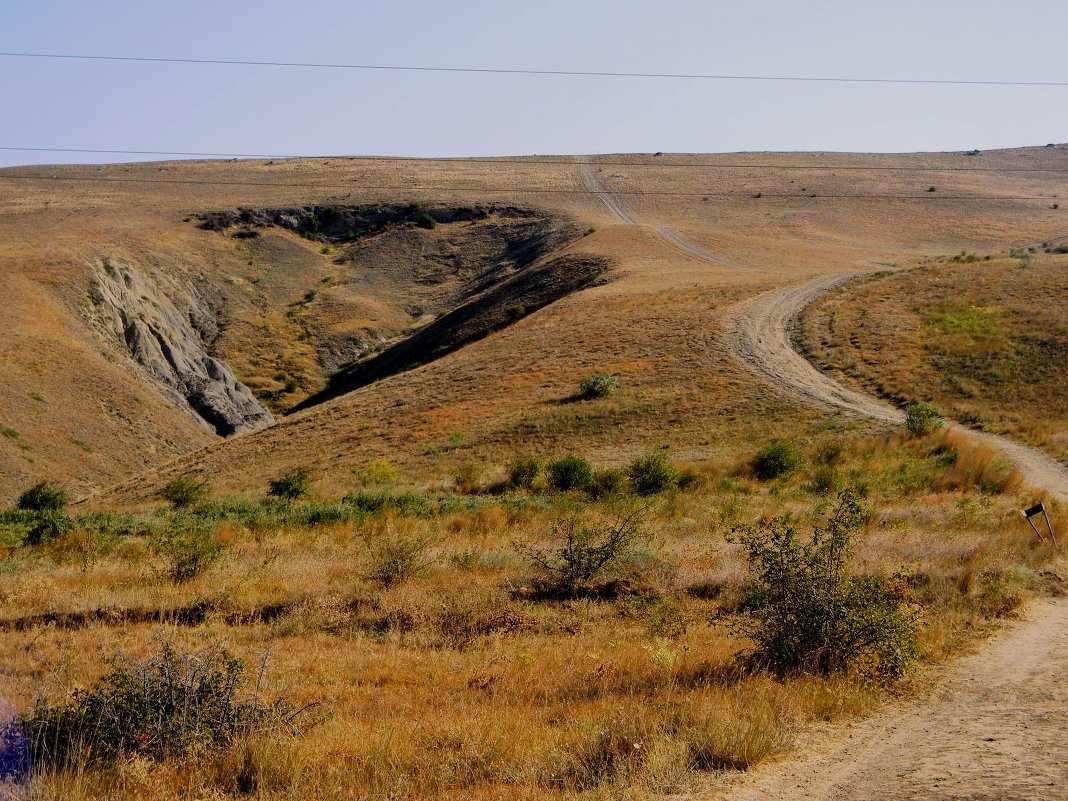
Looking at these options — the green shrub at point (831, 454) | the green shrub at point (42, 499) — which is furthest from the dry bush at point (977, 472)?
the green shrub at point (42, 499)

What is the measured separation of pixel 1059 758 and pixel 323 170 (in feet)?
421

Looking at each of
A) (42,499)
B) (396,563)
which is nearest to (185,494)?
(42,499)

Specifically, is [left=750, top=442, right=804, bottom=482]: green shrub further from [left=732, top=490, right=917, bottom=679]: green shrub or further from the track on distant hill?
the track on distant hill

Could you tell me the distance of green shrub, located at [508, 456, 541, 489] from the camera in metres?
26.4

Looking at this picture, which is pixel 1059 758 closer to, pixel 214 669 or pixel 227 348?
pixel 214 669

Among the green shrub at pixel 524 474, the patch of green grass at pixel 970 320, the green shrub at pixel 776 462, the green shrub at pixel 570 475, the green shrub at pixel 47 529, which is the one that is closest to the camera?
the green shrub at pixel 47 529

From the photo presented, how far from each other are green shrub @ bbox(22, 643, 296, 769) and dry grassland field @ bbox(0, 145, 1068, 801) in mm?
32

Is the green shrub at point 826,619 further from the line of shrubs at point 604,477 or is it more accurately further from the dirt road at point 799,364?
the dirt road at point 799,364

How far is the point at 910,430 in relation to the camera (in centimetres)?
2788

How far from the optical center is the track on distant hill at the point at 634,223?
69562mm

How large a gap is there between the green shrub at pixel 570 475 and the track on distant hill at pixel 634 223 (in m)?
43.8

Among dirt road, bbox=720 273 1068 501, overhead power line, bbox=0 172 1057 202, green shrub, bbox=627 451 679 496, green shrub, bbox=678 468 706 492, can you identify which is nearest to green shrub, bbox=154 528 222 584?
green shrub, bbox=627 451 679 496

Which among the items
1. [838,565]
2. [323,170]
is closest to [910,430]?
[838,565]

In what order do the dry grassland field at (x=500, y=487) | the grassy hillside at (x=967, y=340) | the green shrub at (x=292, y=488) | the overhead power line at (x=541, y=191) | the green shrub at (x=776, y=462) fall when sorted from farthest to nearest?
the overhead power line at (x=541, y=191)
the grassy hillside at (x=967, y=340)
the green shrub at (x=292, y=488)
the green shrub at (x=776, y=462)
the dry grassland field at (x=500, y=487)
